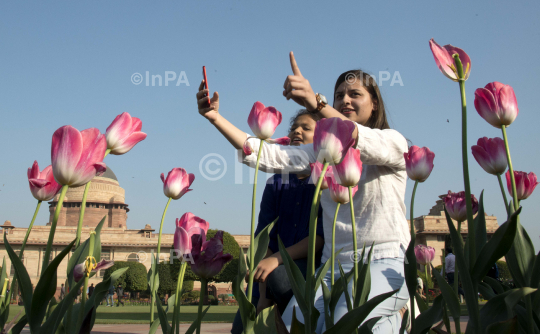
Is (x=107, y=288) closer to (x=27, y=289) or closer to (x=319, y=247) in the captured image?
(x=27, y=289)

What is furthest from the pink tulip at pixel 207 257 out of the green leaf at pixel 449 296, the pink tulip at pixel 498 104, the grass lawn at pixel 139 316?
the grass lawn at pixel 139 316

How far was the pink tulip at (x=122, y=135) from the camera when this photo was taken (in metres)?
1.00

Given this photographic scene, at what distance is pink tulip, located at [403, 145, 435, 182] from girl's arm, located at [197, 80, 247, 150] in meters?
0.68

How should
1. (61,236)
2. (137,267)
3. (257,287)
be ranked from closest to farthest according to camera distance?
(257,287)
(137,267)
(61,236)

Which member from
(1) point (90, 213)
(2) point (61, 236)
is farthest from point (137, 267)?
(1) point (90, 213)

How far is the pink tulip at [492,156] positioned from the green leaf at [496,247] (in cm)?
47

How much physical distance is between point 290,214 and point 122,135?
1.37 meters

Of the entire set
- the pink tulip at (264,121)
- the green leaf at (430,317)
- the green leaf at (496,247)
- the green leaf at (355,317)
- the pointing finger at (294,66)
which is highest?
the pointing finger at (294,66)

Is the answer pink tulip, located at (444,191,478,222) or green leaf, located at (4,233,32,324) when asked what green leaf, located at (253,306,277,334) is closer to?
green leaf, located at (4,233,32,324)

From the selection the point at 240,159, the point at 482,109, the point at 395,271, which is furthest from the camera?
the point at 240,159

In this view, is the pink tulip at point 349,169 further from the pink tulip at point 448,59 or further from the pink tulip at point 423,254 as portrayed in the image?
the pink tulip at point 423,254

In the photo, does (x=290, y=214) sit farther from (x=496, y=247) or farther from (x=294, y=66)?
(x=496, y=247)

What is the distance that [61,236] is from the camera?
1313 inches

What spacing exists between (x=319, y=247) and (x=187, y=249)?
1.02 meters
